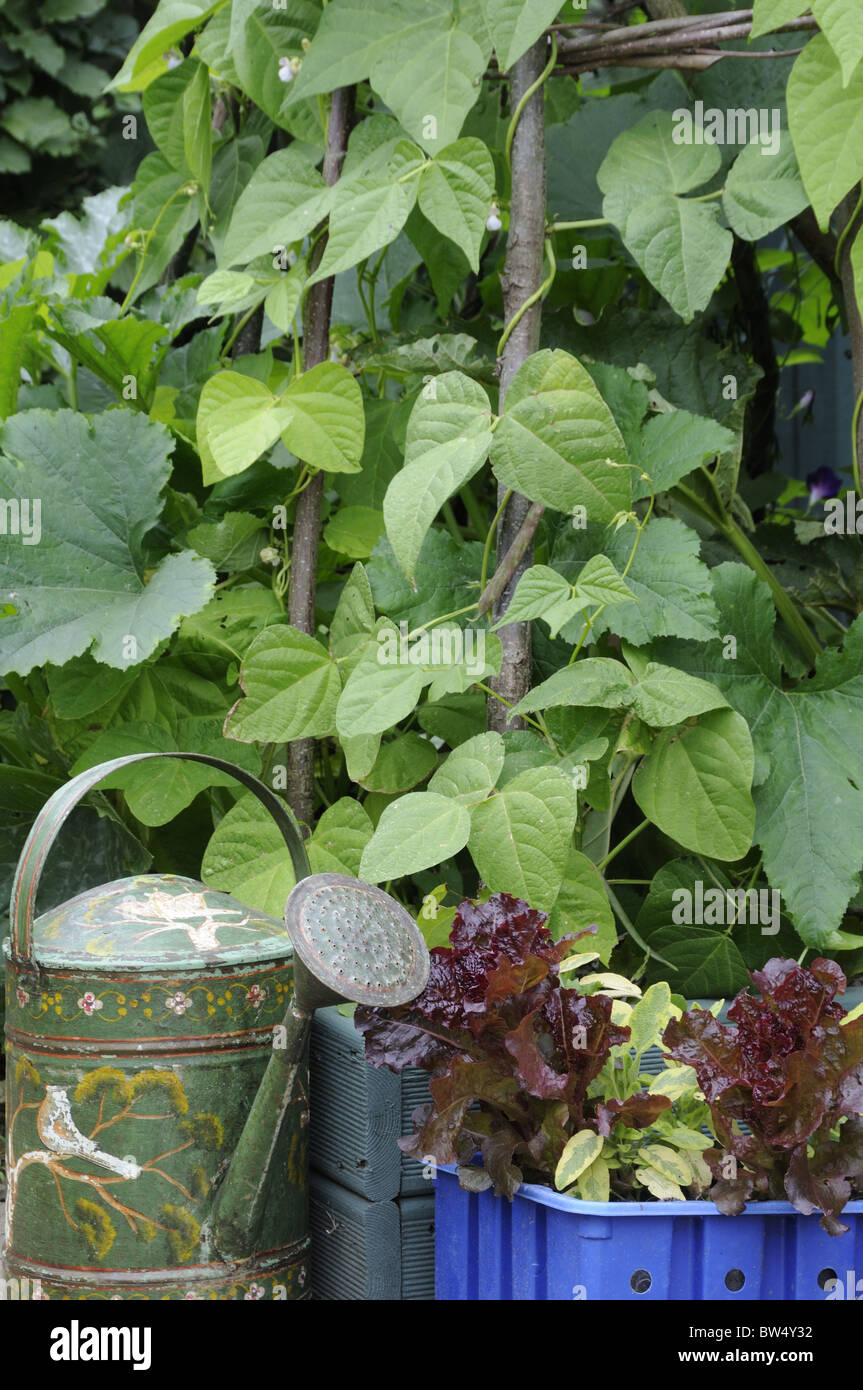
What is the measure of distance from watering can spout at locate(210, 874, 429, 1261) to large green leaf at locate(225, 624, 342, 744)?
386 millimetres

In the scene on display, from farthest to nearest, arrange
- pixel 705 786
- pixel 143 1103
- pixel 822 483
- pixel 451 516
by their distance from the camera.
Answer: pixel 822 483
pixel 451 516
pixel 705 786
pixel 143 1103

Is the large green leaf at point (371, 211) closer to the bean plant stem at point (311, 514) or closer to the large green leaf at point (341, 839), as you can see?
the bean plant stem at point (311, 514)

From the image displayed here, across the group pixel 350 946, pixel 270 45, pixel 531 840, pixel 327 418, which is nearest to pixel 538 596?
pixel 531 840

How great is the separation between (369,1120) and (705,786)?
0.45m

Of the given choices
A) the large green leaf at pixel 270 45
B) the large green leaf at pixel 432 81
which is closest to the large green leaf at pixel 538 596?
the large green leaf at pixel 432 81

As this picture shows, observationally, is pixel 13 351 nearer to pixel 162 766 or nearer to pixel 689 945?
pixel 162 766

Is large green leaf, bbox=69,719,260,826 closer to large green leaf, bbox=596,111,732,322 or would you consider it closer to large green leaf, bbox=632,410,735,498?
large green leaf, bbox=632,410,735,498

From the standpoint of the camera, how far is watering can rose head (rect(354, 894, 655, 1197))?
102cm

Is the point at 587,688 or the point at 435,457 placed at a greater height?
the point at 435,457

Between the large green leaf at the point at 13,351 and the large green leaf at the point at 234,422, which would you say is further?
the large green leaf at the point at 13,351

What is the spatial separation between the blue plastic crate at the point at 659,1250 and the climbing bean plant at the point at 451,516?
0.31 metres

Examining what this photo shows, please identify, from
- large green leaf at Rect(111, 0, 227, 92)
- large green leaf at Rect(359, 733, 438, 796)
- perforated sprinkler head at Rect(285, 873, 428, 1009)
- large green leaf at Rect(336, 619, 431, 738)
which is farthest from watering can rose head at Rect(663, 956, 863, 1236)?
large green leaf at Rect(111, 0, 227, 92)

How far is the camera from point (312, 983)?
1.02m

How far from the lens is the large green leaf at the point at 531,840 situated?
1.23 m
